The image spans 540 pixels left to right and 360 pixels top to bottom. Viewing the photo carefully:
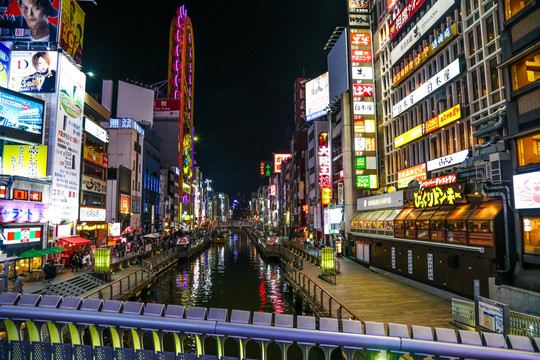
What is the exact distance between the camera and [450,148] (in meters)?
28.0

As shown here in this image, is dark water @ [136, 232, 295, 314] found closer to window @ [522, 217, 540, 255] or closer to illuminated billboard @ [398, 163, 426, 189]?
illuminated billboard @ [398, 163, 426, 189]

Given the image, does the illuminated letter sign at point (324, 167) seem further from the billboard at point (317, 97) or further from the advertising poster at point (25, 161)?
the advertising poster at point (25, 161)

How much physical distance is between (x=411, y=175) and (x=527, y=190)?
54.0ft

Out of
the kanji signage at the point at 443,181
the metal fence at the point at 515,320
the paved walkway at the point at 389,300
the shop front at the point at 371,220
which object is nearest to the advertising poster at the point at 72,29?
the paved walkway at the point at 389,300

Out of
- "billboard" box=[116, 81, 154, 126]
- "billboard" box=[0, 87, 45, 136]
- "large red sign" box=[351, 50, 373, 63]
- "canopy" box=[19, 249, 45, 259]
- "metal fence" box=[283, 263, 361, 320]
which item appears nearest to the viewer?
"metal fence" box=[283, 263, 361, 320]

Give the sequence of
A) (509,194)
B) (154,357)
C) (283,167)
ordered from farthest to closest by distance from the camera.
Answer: (283,167) < (509,194) < (154,357)

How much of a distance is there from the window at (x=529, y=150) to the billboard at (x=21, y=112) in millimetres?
35537

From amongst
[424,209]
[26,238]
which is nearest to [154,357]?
[424,209]

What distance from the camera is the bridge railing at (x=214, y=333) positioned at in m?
5.17

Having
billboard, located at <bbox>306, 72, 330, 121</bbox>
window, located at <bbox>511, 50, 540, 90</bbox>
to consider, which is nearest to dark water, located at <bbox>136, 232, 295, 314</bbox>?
window, located at <bbox>511, 50, 540, 90</bbox>

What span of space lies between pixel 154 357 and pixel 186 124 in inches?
4118

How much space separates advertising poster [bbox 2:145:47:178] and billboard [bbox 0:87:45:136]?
1547 mm

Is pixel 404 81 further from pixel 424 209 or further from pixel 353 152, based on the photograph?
pixel 424 209

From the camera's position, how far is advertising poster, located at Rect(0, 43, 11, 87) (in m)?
32.2
